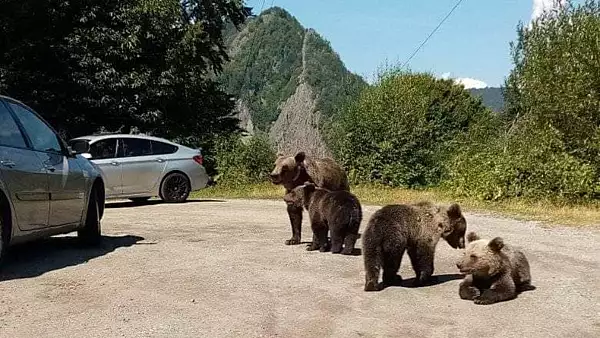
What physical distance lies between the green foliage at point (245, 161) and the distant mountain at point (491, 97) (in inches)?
747

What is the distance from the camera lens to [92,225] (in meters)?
10.8

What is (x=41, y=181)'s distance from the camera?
348 inches

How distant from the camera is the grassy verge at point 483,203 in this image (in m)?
17.1

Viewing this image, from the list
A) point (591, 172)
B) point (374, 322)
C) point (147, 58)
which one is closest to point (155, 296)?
point (374, 322)

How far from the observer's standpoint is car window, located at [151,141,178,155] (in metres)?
19.4

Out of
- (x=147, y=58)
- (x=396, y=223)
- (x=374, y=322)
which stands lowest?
(x=374, y=322)

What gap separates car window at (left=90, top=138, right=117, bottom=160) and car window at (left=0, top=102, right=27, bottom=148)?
9.78 meters

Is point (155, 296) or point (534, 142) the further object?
point (534, 142)

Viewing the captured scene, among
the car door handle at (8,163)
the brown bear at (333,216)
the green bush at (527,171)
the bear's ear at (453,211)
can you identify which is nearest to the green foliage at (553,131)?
the green bush at (527,171)

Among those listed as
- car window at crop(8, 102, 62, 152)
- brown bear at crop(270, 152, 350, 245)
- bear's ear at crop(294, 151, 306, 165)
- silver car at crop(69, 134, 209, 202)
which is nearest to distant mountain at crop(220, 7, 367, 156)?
silver car at crop(69, 134, 209, 202)

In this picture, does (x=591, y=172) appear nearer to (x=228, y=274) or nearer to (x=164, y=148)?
(x=164, y=148)

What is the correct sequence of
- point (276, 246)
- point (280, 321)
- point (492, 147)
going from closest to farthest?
point (280, 321), point (276, 246), point (492, 147)

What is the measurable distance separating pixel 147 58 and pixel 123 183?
14880 mm

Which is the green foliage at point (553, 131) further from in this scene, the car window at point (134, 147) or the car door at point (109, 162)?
the car door at point (109, 162)
